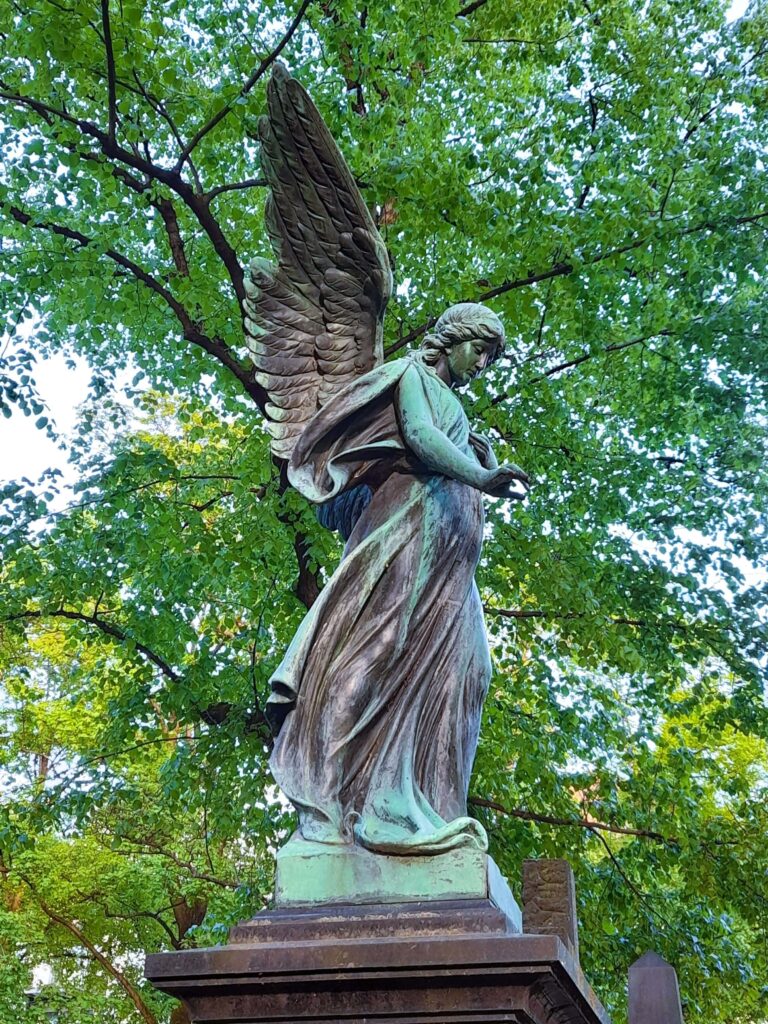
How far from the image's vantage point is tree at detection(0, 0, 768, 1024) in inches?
352

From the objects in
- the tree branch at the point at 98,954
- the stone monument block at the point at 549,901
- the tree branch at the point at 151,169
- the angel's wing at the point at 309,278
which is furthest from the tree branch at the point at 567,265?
the tree branch at the point at 98,954

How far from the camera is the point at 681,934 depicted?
911cm

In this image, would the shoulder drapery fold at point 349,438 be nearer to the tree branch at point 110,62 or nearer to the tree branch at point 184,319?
the tree branch at point 110,62

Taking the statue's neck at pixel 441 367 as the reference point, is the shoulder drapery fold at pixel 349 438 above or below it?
below

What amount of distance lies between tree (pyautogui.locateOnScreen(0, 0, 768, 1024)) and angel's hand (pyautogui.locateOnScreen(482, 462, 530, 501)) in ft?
16.1

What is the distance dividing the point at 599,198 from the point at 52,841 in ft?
37.0

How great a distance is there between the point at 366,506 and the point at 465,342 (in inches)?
31.5

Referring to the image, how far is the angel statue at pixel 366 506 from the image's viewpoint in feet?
11.7

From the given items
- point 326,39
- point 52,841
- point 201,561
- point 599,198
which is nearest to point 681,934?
point 201,561

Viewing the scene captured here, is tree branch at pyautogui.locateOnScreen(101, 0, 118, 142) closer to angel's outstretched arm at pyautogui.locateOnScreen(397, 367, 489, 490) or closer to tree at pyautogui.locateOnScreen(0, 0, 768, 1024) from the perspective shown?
tree at pyautogui.locateOnScreen(0, 0, 768, 1024)

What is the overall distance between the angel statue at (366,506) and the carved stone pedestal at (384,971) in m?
0.27

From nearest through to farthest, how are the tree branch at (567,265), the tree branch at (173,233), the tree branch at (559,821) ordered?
the tree branch at (559,821), the tree branch at (567,265), the tree branch at (173,233)

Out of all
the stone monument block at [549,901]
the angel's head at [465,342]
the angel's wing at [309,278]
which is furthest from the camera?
the angel's wing at [309,278]

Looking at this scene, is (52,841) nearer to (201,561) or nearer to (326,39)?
(201,561)
